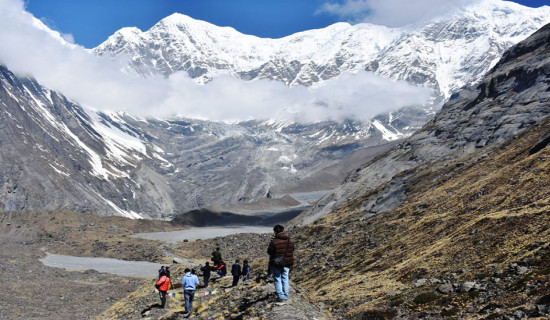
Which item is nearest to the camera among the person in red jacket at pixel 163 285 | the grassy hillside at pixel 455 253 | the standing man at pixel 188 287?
the grassy hillside at pixel 455 253

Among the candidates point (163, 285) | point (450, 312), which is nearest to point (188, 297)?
point (163, 285)

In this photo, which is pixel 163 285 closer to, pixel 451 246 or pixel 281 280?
pixel 281 280

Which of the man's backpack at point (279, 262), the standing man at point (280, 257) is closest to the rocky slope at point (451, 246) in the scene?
the standing man at point (280, 257)

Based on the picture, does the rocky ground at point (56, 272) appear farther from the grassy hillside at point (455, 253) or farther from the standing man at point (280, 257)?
the standing man at point (280, 257)

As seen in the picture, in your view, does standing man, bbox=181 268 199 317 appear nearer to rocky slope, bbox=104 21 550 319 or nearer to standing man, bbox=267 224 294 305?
rocky slope, bbox=104 21 550 319

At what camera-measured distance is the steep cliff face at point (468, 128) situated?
113469mm

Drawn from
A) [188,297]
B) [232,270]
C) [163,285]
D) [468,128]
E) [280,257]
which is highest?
[468,128]

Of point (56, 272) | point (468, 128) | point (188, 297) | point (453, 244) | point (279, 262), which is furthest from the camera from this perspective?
point (468, 128)

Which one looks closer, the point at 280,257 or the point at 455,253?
the point at 280,257

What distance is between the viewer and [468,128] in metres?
134

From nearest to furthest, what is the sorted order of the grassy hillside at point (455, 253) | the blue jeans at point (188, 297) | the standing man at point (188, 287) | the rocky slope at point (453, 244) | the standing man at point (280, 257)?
the standing man at point (280, 257) → the grassy hillside at point (455, 253) → the rocky slope at point (453, 244) → the standing man at point (188, 287) → the blue jeans at point (188, 297)

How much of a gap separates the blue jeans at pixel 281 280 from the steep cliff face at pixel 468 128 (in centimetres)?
7071

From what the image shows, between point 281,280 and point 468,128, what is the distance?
122150 mm

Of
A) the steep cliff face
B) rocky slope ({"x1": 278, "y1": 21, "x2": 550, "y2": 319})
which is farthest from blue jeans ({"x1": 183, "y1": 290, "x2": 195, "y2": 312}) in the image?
the steep cliff face
